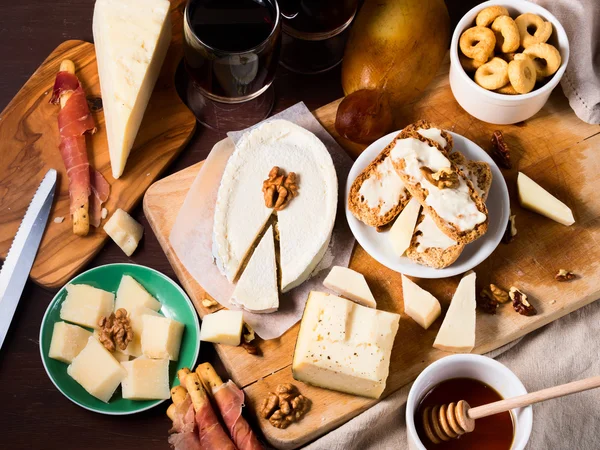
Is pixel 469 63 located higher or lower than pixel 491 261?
higher

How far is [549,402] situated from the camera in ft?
6.83

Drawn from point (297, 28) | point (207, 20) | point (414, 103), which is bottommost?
point (414, 103)

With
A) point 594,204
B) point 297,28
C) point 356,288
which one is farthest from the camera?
point 297,28

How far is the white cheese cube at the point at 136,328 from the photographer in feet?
6.80

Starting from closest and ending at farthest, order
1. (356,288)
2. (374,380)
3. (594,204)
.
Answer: (374,380)
(356,288)
(594,204)

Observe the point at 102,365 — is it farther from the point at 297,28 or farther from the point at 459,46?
the point at 459,46

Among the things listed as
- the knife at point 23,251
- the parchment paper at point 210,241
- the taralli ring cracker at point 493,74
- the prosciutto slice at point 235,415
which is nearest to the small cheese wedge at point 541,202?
the taralli ring cracker at point 493,74

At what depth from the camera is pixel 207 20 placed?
6.73ft

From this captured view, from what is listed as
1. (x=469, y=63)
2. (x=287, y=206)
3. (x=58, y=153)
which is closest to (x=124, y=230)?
(x=58, y=153)

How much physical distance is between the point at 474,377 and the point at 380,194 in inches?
19.4

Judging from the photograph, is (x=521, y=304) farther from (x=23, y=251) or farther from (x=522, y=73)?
(x=23, y=251)

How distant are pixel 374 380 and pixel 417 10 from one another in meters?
0.99

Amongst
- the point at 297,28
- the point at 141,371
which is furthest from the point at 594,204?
the point at 141,371

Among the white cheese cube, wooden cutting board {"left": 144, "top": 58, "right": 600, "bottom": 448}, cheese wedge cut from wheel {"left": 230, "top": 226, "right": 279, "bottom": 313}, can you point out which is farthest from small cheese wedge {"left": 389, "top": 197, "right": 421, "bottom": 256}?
the white cheese cube
